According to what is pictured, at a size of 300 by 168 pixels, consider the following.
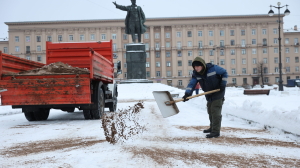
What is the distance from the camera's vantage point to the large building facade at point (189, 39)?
256ft

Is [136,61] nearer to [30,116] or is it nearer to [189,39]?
[30,116]

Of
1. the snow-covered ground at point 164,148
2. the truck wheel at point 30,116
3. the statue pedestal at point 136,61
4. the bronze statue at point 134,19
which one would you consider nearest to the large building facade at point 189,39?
the bronze statue at point 134,19

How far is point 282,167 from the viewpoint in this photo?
11.0ft

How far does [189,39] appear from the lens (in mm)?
78500

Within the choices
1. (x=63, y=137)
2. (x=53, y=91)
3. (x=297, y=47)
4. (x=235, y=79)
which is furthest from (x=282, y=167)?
(x=297, y=47)

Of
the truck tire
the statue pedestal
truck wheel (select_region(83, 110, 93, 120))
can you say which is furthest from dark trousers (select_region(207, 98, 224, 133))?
the statue pedestal

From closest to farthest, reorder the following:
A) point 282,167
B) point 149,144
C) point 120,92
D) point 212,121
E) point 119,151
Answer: point 282,167 < point 119,151 < point 149,144 < point 212,121 < point 120,92

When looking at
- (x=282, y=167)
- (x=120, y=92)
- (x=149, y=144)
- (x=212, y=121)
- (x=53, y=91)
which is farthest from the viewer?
(x=120, y=92)

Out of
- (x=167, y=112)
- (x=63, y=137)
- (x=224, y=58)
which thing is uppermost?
(x=224, y=58)

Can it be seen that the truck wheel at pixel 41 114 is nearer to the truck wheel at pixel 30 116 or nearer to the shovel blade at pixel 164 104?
the truck wheel at pixel 30 116

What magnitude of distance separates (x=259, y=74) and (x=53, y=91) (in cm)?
7572

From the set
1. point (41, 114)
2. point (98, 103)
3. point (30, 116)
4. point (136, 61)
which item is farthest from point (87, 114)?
point (136, 61)

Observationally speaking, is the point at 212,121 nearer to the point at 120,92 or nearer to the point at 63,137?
the point at 63,137

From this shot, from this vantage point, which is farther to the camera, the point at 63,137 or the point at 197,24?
the point at 197,24
